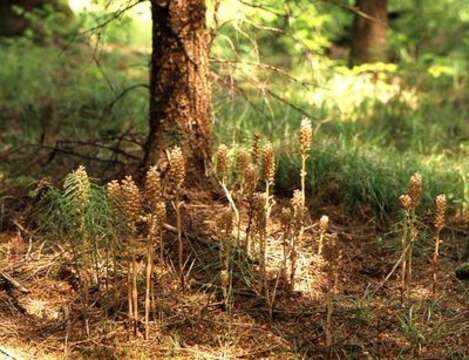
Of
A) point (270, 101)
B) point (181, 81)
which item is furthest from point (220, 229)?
point (270, 101)

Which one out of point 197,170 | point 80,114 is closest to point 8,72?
point 80,114

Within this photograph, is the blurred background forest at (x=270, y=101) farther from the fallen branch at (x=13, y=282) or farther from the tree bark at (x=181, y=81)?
the fallen branch at (x=13, y=282)

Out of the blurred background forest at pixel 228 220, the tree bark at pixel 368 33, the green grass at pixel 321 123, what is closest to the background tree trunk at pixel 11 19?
the green grass at pixel 321 123

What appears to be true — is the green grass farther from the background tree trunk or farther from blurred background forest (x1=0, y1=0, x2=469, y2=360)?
the background tree trunk

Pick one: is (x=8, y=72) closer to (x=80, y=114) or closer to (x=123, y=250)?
(x=80, y=114)

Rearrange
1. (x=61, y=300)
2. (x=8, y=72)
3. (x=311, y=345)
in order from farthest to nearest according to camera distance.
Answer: (x=8, y=72) → (x=61, y=300) → (x=311, y=345)

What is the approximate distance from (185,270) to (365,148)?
2.11m

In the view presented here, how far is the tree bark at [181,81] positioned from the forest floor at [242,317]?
2.18 feet

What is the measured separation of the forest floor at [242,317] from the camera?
9.45 ft

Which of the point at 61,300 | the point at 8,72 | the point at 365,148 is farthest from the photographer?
the point at 8,72

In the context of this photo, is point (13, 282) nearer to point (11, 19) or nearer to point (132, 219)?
point (132, 219)

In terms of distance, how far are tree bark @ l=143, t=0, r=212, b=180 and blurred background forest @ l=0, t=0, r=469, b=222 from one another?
0.29 meters

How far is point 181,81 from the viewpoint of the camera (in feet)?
13.1

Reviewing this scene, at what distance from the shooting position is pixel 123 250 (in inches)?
138
